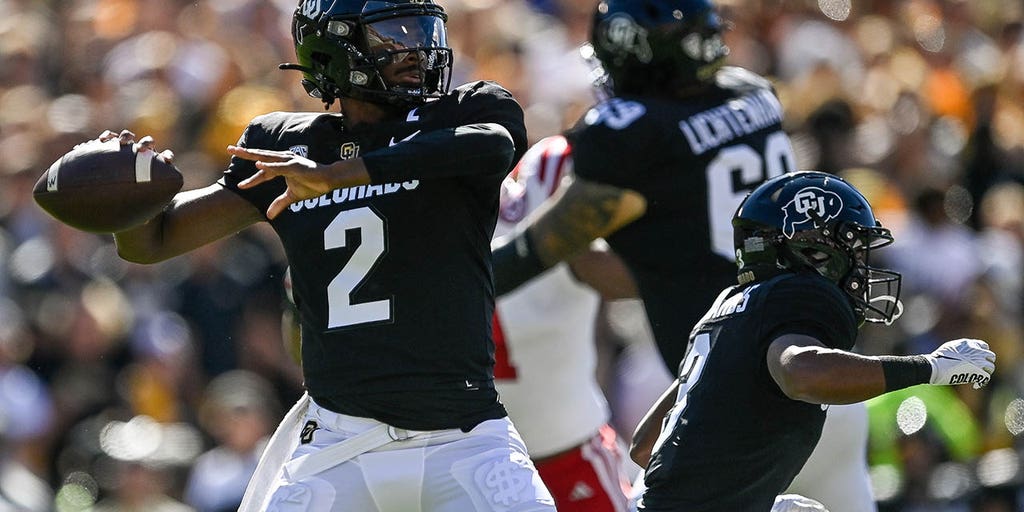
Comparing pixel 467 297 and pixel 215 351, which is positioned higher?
pixel 467 297

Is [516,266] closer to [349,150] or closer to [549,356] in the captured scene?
[549,356]

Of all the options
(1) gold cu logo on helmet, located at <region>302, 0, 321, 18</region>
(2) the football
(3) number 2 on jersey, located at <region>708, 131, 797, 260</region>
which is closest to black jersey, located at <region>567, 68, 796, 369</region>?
(3) number 2 on jersey, located at <region>708, 131, 797, 260</region>

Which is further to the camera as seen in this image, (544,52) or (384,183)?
(544,52)

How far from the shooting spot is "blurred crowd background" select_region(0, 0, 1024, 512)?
9.28 metres

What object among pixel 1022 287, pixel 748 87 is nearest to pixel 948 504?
pixel 1022 287

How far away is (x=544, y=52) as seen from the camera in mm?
→ 11695

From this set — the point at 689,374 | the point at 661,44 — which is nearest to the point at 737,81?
the point at 661,44

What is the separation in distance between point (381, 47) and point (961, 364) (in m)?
1.70

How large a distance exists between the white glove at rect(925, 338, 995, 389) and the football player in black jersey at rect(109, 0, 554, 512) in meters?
1.02

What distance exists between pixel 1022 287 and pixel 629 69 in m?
5.19

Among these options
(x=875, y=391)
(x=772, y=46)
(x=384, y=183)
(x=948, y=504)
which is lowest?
(x=948, y=504)

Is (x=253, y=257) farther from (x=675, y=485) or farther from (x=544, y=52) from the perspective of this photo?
(x=675, y=485)

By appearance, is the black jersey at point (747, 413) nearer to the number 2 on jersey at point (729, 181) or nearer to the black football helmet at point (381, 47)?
the black football helmet at point (381, 47)

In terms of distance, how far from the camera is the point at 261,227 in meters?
9.88
